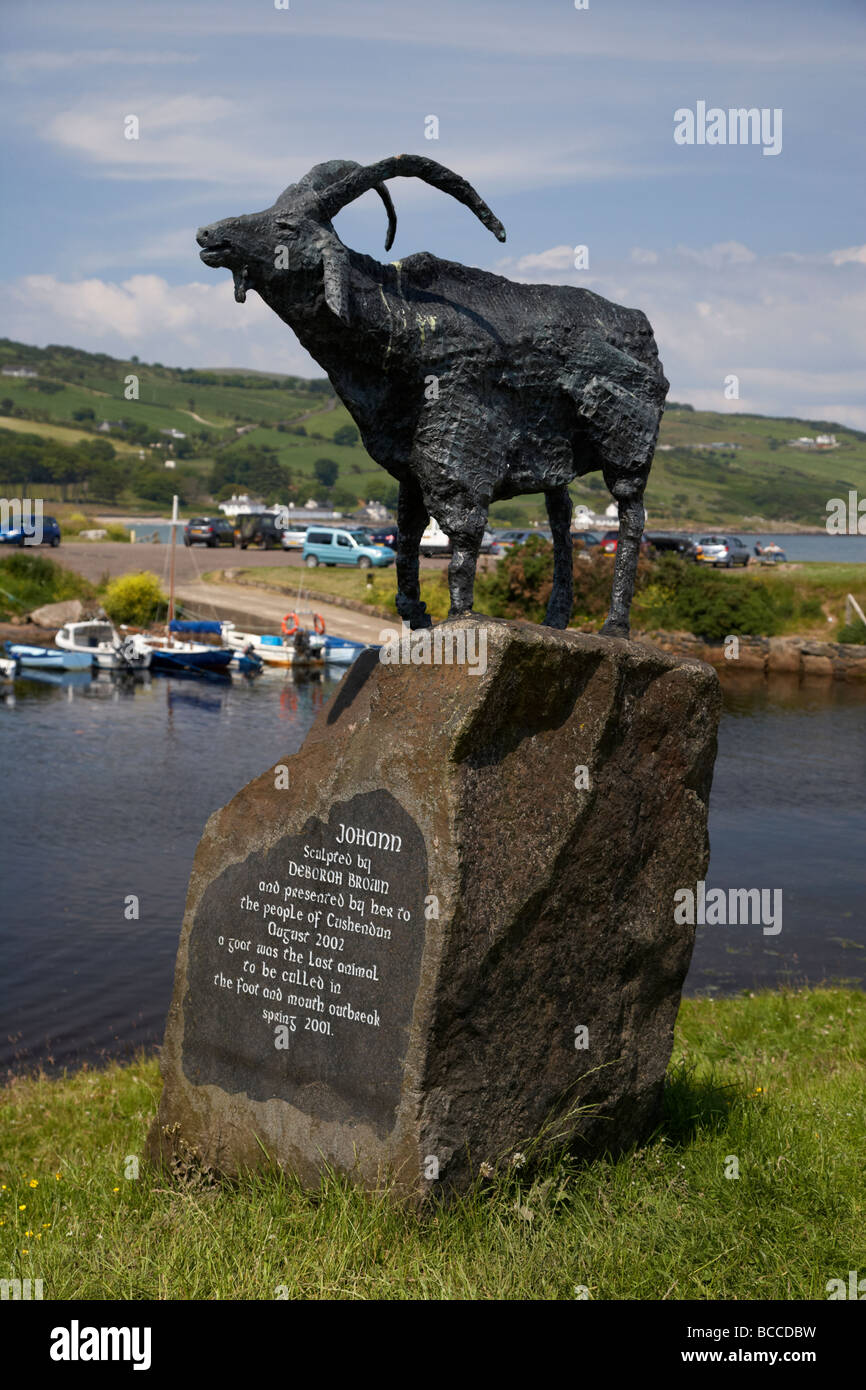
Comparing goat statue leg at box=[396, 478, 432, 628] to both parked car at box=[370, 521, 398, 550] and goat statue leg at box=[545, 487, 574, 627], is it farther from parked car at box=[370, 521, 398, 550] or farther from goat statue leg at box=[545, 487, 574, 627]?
parked car at box=[370, 521, 398, 550]

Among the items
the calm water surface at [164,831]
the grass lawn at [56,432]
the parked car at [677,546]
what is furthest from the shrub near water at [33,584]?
the grass lawn at [56,432]

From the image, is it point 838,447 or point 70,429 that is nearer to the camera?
point 70,429

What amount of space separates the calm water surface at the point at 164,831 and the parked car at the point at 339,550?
1440 centimetres

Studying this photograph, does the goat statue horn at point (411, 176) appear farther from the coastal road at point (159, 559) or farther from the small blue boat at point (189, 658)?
the coastal road at point (159, 559)

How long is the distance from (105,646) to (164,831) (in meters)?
17.3

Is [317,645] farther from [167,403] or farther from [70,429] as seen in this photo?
[167,403]

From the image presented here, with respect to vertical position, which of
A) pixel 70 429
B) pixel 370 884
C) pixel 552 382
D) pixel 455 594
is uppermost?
pixel 70 429

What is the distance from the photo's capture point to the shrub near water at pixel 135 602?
4178 centimetres

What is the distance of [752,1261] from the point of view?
225 inches

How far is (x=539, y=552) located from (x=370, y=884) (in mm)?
28863

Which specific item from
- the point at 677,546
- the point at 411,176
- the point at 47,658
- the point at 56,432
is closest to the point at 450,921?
the point at 411,176

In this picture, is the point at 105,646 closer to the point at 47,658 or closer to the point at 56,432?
the point at 47,658

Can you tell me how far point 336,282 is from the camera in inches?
222

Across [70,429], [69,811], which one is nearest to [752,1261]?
[69,811]
